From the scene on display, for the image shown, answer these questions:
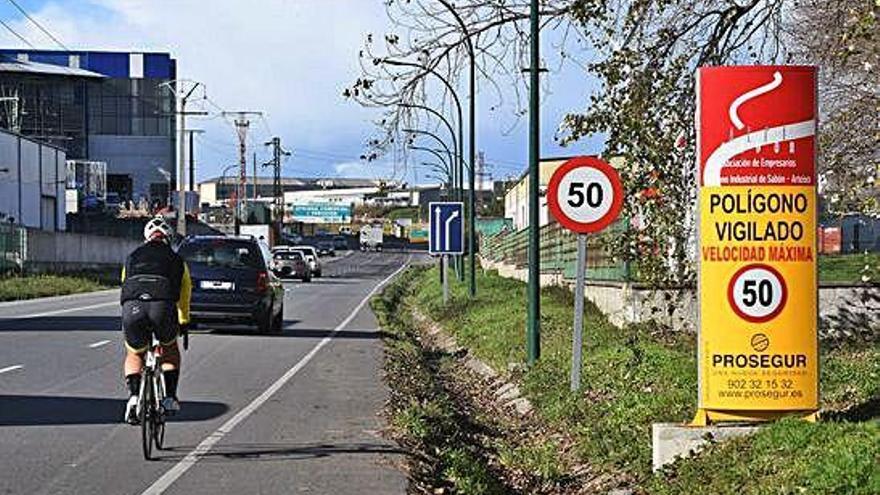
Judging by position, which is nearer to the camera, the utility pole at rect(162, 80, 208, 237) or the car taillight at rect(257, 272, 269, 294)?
the car taillight at rect(257, 272, 269, 294)

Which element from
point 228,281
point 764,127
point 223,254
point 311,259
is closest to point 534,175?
point 764,127

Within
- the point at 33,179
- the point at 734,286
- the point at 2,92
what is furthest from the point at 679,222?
the point at 2,92

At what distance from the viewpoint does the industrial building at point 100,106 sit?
92375 millimetres

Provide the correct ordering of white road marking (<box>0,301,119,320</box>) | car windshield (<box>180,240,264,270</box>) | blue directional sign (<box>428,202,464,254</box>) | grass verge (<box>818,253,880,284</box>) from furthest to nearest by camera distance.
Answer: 1. blue directional sign (<box>428,202,464,254</box>)
2. white road marking (<box>0,301,119,320</box>)
3. car windshield (<box>180,240,264,270</box>)
4. grass verge (<box>818,253,880,284</box>)

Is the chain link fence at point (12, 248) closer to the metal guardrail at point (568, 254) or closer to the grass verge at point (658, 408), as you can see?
the metal guardrail at point (568, 254)

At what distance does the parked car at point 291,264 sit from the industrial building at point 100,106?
25286 mm

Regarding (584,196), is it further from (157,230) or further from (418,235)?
(418,235)

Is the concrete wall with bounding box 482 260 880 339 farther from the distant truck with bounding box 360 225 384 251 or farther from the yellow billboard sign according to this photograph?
the distant truck with bounding box 360 225 384 251

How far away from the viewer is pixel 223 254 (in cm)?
2622

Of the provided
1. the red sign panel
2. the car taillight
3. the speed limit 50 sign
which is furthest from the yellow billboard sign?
the car taillight

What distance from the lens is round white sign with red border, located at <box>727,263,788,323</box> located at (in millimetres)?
9633

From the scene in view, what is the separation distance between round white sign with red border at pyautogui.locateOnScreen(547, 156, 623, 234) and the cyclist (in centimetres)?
407

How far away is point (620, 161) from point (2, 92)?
82358 mm

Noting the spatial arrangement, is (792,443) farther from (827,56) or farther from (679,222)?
(827,56)
